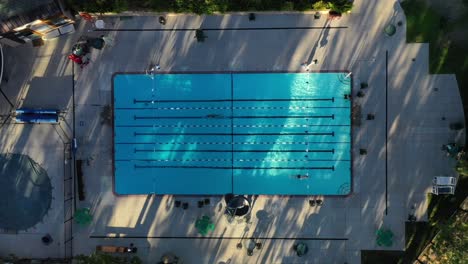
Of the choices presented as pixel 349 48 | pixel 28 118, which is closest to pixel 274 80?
pixel 349 48

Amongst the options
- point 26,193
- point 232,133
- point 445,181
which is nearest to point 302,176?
point 232,133

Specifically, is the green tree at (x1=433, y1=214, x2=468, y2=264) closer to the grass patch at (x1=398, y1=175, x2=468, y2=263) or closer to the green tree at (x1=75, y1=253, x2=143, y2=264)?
the grass patch at (x1=398, y1=175, x2=468, y2=263)

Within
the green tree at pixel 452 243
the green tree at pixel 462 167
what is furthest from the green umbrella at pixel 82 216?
the green tree at pixel 462 167

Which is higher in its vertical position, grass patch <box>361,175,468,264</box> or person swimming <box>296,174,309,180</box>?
person swimming <box>296,174,309,180</box>

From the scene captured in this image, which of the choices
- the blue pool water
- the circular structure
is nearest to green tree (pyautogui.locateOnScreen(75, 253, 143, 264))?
the blue pool water

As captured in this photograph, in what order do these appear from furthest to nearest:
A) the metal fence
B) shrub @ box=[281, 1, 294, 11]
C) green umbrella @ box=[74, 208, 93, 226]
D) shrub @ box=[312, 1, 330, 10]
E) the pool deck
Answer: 1. the metal fence
2. green umbrella @ box=[74, 208, 93, 226]
3. the pool deck
4. shrub @ box=[281, 1, 294, 11]
5. shrub @ box=[312, 1, 330, 10]
